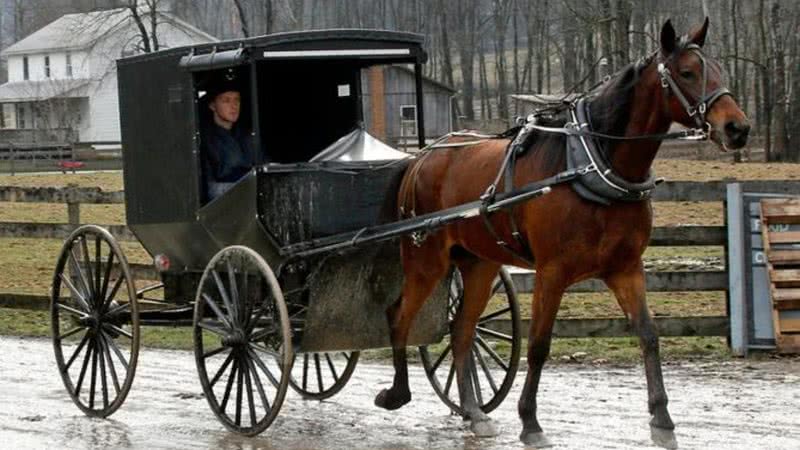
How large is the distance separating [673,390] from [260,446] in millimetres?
3209

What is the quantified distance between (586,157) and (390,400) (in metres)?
2.31

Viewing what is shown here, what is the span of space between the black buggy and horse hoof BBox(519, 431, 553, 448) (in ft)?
4.02

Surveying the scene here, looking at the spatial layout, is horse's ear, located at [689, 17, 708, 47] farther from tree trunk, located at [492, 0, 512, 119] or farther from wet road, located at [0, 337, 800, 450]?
tree trunk, located at [492, 0, 512, 119]

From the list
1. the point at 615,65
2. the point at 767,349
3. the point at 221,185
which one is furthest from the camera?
the point at 615,65

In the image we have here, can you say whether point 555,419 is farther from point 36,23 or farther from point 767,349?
point 36,23

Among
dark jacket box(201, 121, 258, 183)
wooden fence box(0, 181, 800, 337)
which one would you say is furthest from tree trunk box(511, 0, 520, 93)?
dark jacket box(201, 121, 258, 183)

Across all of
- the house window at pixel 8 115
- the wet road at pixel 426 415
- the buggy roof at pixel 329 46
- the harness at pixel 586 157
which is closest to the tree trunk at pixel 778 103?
the wet road at pixel 426 415

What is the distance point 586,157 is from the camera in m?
8.01

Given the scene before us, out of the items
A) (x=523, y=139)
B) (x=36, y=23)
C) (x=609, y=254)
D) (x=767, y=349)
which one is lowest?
(x=767, y=349)

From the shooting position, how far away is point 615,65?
132 feet

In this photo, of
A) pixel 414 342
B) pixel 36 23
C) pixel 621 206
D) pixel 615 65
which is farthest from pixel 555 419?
pixel 36 23

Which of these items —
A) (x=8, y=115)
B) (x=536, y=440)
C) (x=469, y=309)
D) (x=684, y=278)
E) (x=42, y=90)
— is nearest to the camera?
(x=536, y=440)

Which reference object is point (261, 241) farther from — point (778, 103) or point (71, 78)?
point (71, 78)

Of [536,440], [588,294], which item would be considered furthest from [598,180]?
[588,294]
